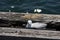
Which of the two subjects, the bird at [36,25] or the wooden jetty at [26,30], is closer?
the wooden jetty at [26,30]

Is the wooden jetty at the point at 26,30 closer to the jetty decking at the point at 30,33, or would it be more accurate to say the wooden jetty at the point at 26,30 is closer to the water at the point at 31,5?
the jetty decking at the point at 30,33

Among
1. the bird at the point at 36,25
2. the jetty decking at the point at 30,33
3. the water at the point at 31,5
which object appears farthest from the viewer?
the water at the point at 31,5

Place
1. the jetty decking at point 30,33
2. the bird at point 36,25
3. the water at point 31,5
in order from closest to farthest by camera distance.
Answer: the jetty decking at point 30,33 < the bird at point 36,25 < the water at point 31,5

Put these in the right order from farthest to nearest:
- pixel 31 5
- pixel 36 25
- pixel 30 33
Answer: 1. pixel 31 5
2. pixel 36 25
3. pixel 30 33

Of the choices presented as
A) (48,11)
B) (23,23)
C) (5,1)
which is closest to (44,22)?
(23,23)

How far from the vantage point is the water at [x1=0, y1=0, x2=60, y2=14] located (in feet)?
22.7

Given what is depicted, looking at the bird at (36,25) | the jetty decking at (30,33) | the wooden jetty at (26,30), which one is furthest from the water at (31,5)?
the jetty decking at (30,33)

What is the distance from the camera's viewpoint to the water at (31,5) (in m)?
6.93

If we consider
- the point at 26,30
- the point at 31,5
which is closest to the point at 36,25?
the point at 26,30

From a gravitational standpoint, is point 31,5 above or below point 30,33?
above

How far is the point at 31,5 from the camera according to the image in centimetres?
729

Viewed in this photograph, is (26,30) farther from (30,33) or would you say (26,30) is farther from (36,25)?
(36,25)

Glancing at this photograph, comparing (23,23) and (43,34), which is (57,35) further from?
(23,23)

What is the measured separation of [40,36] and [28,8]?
391 centimetres
